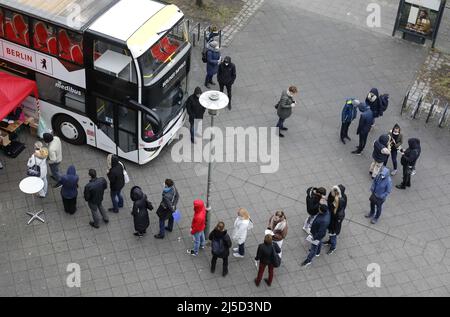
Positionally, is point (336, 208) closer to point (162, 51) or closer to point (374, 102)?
point (374, 102)

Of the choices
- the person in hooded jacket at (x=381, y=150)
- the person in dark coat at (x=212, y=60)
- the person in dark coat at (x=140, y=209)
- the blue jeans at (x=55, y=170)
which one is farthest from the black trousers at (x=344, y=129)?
the blue jeans at (x=55, y=170)

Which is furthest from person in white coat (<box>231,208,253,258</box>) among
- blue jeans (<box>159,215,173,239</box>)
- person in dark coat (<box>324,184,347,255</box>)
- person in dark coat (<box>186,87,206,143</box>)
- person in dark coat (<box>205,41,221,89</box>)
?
person in dark coat (<box>205,41,221,89</box>)

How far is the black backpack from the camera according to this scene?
14815mm

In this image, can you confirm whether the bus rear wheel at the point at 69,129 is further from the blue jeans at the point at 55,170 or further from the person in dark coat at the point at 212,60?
the person in dark coat at the point at 212,60

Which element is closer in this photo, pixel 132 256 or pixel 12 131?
pixel 132 256

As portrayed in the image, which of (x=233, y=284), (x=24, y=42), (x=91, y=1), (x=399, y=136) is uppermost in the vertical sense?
(x=91, y=1)

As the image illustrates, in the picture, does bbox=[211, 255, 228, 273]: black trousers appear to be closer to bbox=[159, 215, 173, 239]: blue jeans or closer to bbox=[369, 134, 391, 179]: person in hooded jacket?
bbox=[159, 215, 173, 239]: blue jeans

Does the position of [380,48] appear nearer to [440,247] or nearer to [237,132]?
[237,132]

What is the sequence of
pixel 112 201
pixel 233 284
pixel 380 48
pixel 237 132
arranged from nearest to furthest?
1. pixel 233 284
2. pixel 112 201
3. pixel 237 132
4. pixel 380 48

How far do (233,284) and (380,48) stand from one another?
10.7 meters

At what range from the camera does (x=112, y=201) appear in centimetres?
1658

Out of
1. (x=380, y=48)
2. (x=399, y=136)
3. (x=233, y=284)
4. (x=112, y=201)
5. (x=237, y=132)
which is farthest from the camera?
(x=380, y=48)

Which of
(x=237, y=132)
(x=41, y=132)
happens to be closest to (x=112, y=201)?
(x=41, y=132)

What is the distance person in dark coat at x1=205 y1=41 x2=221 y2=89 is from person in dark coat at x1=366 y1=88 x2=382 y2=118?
4.25m
